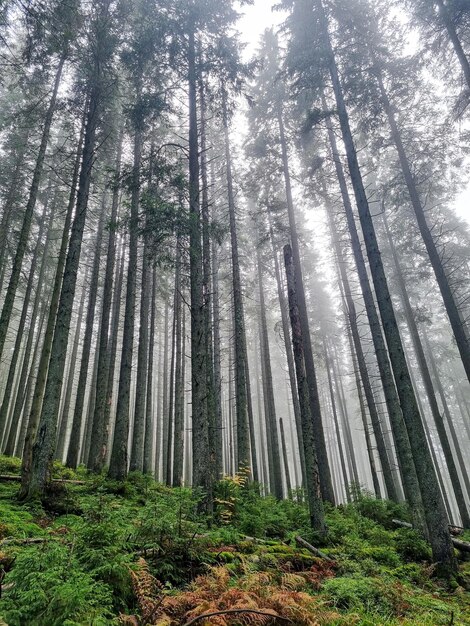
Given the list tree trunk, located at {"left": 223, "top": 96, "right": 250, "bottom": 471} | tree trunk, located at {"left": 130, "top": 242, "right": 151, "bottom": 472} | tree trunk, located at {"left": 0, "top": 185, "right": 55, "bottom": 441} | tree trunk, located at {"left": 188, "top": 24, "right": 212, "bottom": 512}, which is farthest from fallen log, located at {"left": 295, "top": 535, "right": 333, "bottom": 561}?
tree trunk, located at {"left": 0, "top": 185, "right": 55, "bottom": 441}

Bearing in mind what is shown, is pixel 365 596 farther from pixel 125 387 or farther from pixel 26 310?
pixel 26 310

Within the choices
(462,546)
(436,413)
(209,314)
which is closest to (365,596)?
(462,546)

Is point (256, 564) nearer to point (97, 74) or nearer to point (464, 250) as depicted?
point (97, 74)

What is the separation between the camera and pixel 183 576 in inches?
154

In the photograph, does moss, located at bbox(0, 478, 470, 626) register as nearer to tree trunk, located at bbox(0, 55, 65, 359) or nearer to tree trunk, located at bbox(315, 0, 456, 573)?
tree trunk, located at bbox(315, 0, 456, 573)

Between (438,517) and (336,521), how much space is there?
3120 millimetres

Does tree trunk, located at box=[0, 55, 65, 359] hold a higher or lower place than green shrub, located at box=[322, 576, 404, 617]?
higher

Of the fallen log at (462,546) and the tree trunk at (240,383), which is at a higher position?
the tree trunk at (240,383)

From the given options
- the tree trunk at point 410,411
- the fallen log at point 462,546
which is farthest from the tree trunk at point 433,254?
the fallen log at point 462,546

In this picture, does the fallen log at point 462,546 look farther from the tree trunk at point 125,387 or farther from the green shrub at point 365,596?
the tree trunk at point 125,387

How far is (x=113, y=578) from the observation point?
3.15m

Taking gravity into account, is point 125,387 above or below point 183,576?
above

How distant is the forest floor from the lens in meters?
2.53

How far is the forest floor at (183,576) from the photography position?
253 centimetres
